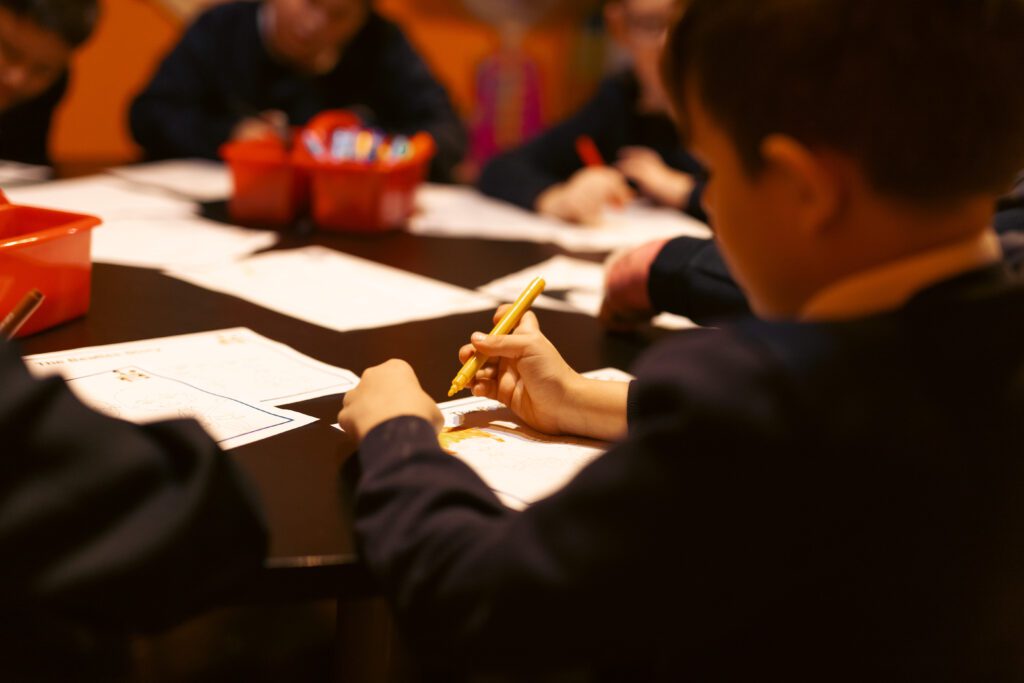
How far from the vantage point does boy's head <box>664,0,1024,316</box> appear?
0.43m

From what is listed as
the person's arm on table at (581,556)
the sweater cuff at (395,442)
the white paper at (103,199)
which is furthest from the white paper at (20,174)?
the person's arm on table at (581,556)

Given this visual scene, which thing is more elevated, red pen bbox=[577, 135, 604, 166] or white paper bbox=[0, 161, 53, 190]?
red pen bbox=[577, 135, 604, 166]

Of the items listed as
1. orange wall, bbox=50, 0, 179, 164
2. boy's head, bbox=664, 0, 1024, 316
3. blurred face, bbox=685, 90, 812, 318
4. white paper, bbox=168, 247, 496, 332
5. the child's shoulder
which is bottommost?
orange wall, bbox=50, 0, 179, 164

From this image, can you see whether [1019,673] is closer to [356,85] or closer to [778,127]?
[778,127]

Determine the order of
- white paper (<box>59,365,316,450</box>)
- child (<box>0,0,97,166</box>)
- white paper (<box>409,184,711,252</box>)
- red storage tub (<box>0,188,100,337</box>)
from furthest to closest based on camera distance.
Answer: child (<box>0,0,97,166</box>)
white paper (<box>409,184,711,252</box>)
red storage tub (<box>0,188,100,337</box>)
white paper (<box>59,365,316,450</box>)

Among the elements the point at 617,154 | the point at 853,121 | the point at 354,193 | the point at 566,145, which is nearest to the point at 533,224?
the point at 354,193

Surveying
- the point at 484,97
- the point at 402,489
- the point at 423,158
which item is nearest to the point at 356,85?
the point at 423,158

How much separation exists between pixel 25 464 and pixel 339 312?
1.73 feet

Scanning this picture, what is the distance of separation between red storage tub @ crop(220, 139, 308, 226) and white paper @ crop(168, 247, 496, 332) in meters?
0.18

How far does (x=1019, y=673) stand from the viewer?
51cm

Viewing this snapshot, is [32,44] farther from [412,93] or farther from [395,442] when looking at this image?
[395,442]

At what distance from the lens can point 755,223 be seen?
496 millimetres

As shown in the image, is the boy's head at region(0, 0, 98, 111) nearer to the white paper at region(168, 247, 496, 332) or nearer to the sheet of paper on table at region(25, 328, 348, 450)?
the white paper at region(168, 247, 496, 332)

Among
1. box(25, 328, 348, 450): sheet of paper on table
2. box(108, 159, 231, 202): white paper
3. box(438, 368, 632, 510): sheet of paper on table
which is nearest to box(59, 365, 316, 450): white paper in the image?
box(25, 328, 348, 450): sheet of paper on table
